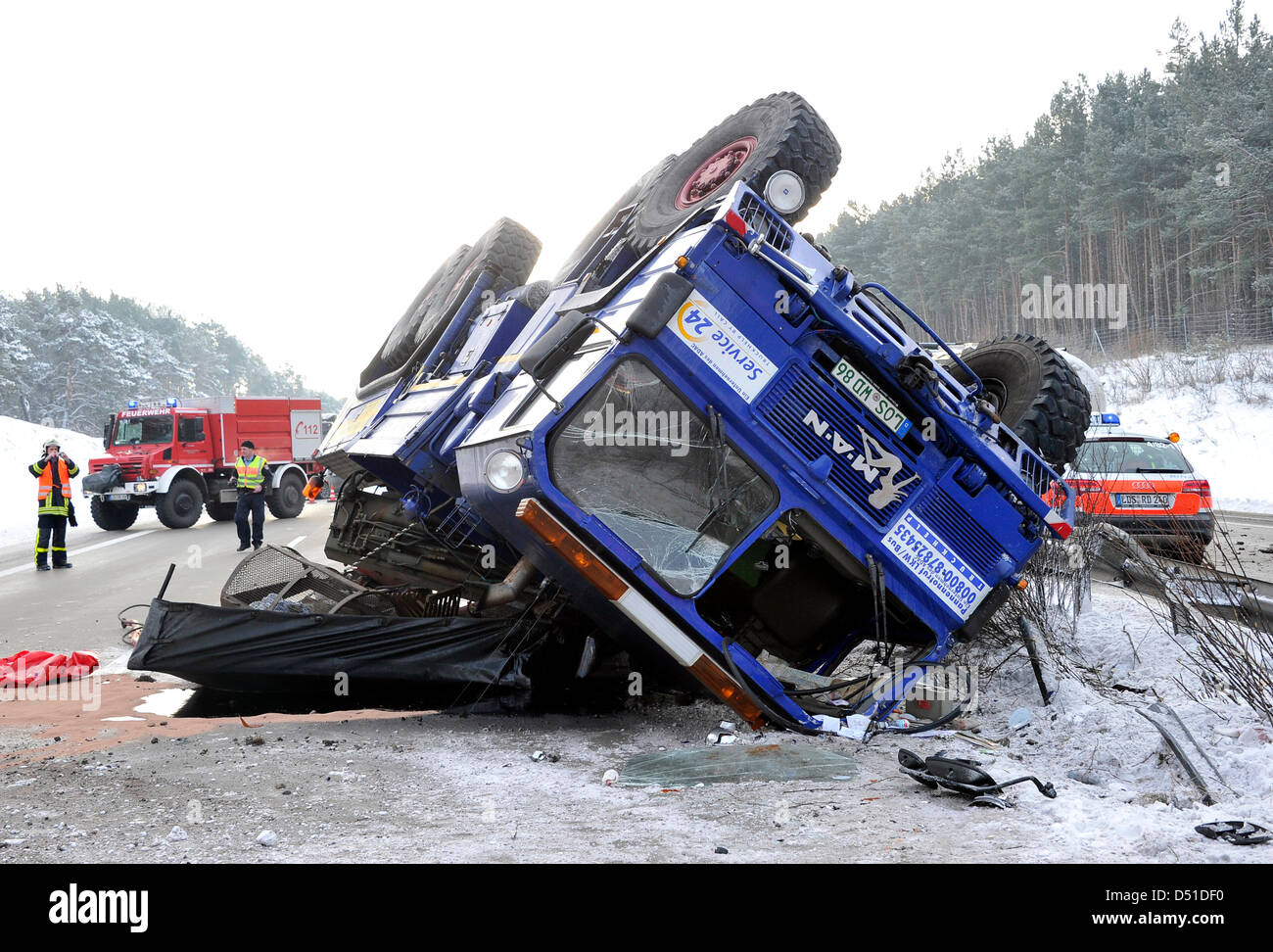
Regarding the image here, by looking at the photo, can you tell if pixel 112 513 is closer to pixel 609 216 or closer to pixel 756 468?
pixel 609 216

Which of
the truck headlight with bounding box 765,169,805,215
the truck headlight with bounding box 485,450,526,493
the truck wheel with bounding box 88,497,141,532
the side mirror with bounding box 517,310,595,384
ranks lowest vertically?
the truck wheel with bounding box 88,497,141,532

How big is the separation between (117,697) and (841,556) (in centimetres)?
416

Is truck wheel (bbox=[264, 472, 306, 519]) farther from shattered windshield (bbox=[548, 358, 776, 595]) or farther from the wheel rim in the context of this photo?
shattered windshield (bbox=[548, 358, 776, 595])

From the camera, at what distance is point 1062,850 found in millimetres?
3352

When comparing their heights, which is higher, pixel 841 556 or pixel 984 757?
pixel 841 556

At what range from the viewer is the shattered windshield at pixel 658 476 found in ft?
15.8

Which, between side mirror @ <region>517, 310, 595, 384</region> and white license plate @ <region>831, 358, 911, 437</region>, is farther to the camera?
side mirror @ <region>517, 310, 595, 384</region>

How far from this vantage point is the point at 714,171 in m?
6.69

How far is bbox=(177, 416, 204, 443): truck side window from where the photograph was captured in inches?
813

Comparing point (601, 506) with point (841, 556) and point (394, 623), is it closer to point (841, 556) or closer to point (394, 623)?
point (841, 556)

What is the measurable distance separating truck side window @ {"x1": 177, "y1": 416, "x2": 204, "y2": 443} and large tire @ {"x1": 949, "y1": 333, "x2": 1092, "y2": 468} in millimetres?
17870

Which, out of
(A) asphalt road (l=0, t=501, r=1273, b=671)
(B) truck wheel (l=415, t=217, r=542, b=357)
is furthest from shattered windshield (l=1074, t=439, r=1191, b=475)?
(B) truck wheel (l=415, t=217, r=542, b=357)

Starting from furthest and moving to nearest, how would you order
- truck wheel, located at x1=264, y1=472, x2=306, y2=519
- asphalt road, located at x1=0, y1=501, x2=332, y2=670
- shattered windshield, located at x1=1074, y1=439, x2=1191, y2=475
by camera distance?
truck wheel, located at x1=264, y1=472, x2=306, y2=519 → shattered windshield, located at x1=1074, y1=439, x2=1191, y2=475 → asphalt road, located at x1=0, y1=501, x2=332, y2=670

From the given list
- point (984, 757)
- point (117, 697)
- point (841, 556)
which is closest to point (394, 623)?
point (117, 697)
